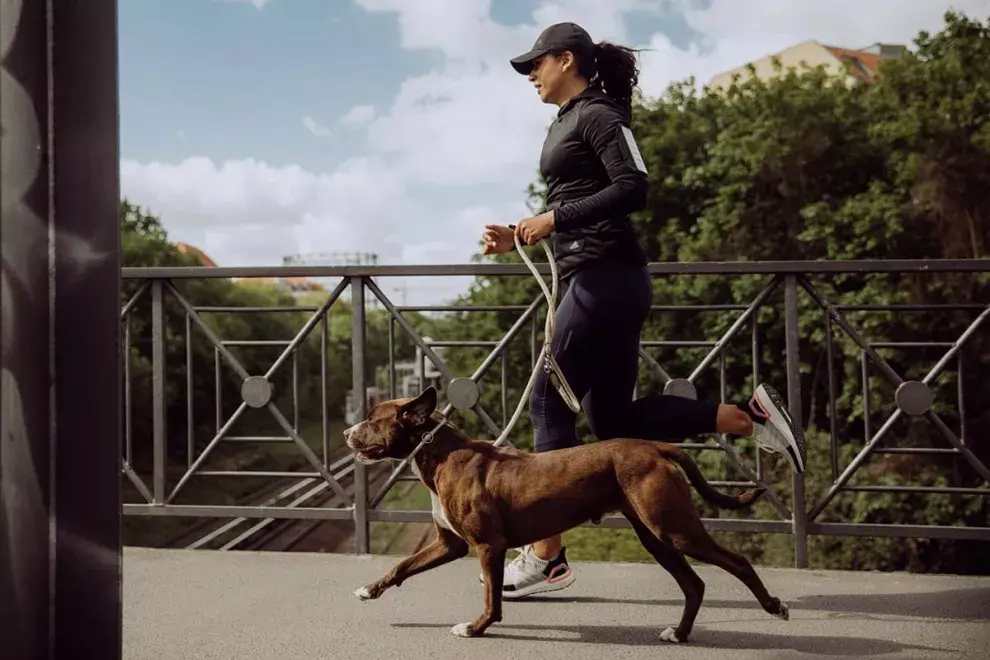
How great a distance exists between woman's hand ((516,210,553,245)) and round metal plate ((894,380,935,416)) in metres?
2.07

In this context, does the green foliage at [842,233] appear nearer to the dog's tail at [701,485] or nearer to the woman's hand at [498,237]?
the dog's tail at [701,485]

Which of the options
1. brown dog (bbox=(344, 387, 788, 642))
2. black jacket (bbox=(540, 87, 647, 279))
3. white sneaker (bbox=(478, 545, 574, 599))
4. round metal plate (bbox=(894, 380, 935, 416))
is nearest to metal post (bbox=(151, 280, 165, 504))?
brown dog (bbox=(344, 387, 788, 642))

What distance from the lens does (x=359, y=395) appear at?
15.4ft

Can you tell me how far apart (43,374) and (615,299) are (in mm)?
1938

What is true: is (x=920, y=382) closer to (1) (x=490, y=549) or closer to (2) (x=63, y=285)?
(1) (x=490, y=549)

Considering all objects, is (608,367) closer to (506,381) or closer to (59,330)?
(506,381)

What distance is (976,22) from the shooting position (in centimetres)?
2206

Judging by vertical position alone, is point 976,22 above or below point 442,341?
above

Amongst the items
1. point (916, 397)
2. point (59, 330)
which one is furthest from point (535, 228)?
point (916, 397)

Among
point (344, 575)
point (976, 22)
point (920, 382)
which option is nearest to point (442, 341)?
point (344, 575)

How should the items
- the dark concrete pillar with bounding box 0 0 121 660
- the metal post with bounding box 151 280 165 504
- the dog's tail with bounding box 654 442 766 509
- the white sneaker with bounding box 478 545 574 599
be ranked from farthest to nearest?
the metal post with bounding box 151 280 165 504, the white sneaker with bounding box 478 545 574 599, the dog's tail with bounding box 654 442 766 509, the dark concrete pillar with bounding box 0 0 121 660

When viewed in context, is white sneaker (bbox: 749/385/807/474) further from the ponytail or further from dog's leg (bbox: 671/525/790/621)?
the ponytail

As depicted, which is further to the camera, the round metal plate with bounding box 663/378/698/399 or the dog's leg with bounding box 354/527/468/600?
the round metal plate with bounding box 663/378/698/399

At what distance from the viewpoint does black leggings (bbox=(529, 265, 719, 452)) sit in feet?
10.7
